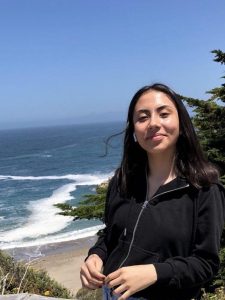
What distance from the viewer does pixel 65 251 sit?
2364 centimetres

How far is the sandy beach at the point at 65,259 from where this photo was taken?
1991 centimetres

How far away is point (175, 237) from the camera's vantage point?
6.30 ft

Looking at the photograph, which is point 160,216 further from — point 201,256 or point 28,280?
point 28,280

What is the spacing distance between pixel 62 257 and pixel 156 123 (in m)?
21.7

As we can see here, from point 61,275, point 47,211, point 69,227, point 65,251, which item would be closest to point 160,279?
point 61,275

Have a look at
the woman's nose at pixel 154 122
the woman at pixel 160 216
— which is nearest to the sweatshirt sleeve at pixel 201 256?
the woman at pixel 160 216

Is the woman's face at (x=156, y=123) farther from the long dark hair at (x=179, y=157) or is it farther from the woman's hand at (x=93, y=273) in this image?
the woman's hand at (x=93, y=273)

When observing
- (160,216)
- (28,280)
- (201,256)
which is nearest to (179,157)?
(160,216)

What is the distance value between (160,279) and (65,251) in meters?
Answer: 22.5

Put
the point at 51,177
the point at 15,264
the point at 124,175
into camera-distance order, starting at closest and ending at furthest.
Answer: the point at 124,175, the point at 15,264, the point at 51,177

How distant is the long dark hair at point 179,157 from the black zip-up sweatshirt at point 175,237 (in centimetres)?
5

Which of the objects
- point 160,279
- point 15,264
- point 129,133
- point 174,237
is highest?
point 129,133

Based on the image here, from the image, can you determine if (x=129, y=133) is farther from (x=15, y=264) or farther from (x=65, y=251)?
(x=65, y=251)

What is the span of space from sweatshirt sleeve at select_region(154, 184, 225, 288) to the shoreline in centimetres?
1751
